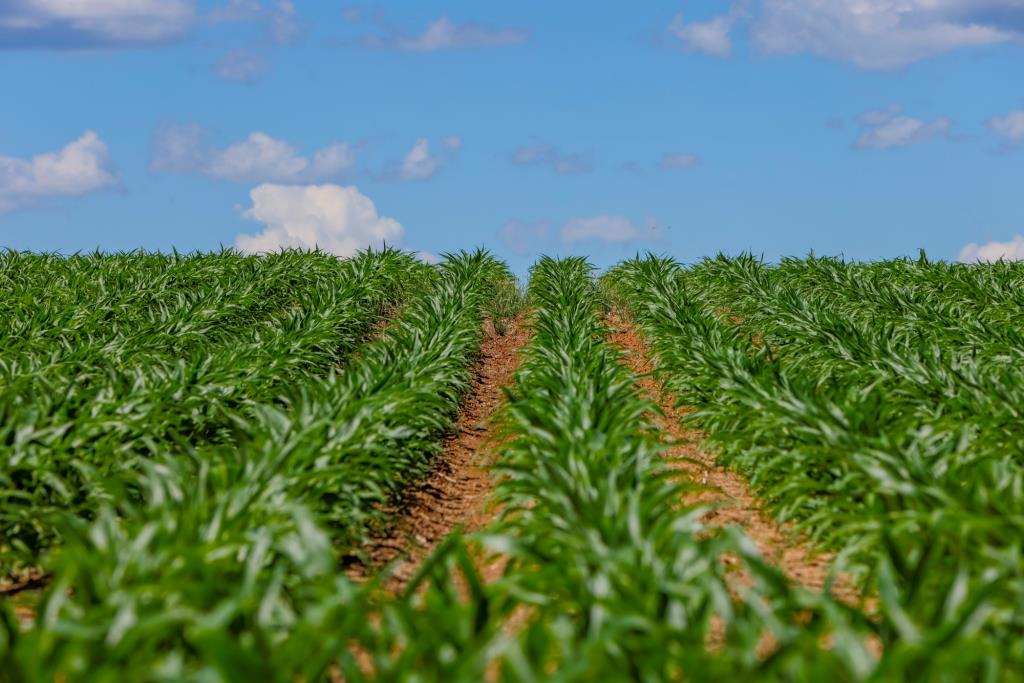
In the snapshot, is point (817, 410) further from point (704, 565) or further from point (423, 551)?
point (704, 565)

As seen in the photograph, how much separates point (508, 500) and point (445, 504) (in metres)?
2.10

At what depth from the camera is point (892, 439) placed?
293 inches

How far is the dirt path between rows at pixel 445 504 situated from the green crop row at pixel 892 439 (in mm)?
1838

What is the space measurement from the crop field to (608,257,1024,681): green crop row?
A: 31 mm

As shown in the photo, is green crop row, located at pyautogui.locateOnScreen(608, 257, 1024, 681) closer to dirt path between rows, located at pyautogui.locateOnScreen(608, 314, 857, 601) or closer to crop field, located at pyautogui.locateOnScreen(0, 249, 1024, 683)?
crop field, located at pyautogui.locateOnScreen(0, 249, 1024, 683)

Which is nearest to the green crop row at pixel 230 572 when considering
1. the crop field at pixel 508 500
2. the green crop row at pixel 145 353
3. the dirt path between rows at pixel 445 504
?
the crop field at pixel 508 500

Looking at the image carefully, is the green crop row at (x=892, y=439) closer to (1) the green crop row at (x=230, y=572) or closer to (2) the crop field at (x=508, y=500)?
(2) the crop field at (x=508, y=500)

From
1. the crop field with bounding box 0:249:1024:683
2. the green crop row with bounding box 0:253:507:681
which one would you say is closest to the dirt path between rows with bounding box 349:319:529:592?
the crop field with bounding box 0:249:1024:683

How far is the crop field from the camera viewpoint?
13.3 ft

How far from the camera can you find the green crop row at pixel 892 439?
4.36m

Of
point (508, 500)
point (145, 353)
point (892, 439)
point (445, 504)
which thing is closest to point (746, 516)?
point (892, 439)

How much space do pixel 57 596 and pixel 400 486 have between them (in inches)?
197

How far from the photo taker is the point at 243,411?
32.1 feet

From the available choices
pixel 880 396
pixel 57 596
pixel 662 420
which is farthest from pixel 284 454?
pixel 662 420
